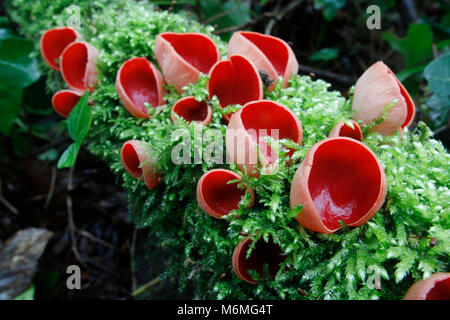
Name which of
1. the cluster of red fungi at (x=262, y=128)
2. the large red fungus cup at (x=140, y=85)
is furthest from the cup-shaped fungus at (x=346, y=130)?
the large red fungus cup at (x=140, y=85)

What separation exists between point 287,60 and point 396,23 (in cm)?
277

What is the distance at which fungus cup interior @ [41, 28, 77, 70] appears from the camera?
1895 millimetres

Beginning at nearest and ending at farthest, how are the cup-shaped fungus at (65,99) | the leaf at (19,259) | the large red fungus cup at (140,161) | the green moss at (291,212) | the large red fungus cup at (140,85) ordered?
the green moss at (291,212) < the large red fungus cup at (140,161) < the large red fungus cup at (140,85) < the cup-shaped fungus at (65,99) < the leaf at (19,259)

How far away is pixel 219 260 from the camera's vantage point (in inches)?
49.8

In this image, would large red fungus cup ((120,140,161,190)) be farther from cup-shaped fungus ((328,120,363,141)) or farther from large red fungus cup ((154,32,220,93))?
cup-shaped fungus ((328,120,363,141))

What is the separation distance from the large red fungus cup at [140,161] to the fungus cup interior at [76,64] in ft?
2.15

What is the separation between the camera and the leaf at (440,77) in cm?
178

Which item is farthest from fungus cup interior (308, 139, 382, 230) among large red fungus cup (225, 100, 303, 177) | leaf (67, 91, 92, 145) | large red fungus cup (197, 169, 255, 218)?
leaf (67, 91, 92, 145)

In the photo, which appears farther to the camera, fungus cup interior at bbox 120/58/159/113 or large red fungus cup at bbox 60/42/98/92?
large red fungus cup at bbox 60/42/98/92

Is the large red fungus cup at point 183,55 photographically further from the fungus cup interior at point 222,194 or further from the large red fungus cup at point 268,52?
the fungus cup interior at point 222,194

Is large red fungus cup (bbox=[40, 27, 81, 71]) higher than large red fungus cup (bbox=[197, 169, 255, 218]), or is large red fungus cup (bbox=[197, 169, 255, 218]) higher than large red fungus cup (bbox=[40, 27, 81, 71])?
large red fungus cup (bbox=[40, 27, 81, 71])

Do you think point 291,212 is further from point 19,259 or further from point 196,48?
point 19,259

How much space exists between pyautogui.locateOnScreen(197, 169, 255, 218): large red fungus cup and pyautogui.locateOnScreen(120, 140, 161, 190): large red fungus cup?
292mm
